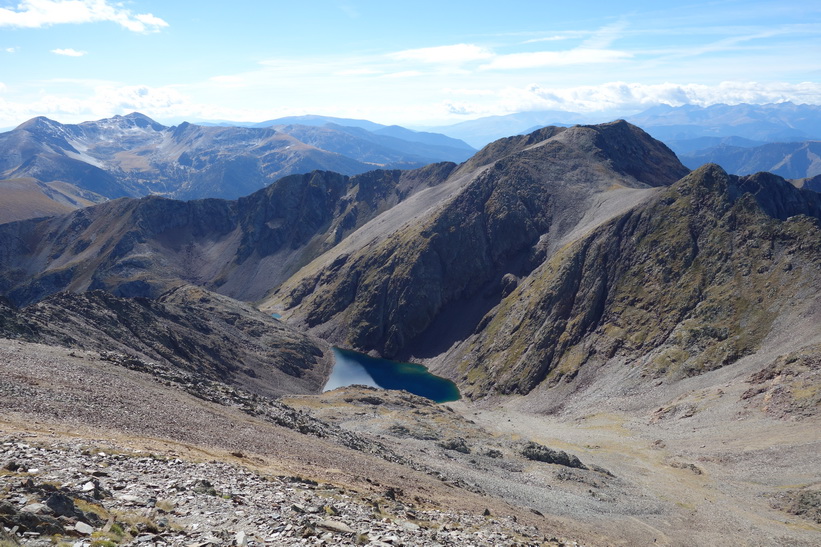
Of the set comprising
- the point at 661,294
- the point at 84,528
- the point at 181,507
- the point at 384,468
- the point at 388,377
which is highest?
the point at 84,528

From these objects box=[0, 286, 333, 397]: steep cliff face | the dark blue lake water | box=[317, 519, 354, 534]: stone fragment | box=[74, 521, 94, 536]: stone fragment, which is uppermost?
box=[74, 521, 94, 536]: stone fragment

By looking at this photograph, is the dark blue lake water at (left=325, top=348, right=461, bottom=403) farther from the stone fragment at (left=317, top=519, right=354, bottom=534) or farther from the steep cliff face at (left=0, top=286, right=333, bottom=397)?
the stone fragment at (left=317, top=519, right=354, bottom=534)

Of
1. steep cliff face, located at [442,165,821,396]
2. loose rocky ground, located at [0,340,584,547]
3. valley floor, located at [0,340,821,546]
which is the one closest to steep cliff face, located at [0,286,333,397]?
loose rocky ground, located at [0,340,584,547]

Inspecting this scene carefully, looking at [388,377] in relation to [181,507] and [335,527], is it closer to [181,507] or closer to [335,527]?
[335,527]

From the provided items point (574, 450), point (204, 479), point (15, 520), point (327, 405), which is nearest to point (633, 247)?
point (574, 450)

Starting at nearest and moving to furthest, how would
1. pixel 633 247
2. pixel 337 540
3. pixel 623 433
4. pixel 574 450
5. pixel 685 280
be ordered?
pixel 337 540 → pixel 574 450 → pixel 623 433 → pixel 685 280 → pixel 633 247

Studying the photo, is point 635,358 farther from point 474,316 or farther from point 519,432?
point 474,316

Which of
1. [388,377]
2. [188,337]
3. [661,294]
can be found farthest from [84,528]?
[388,377]
